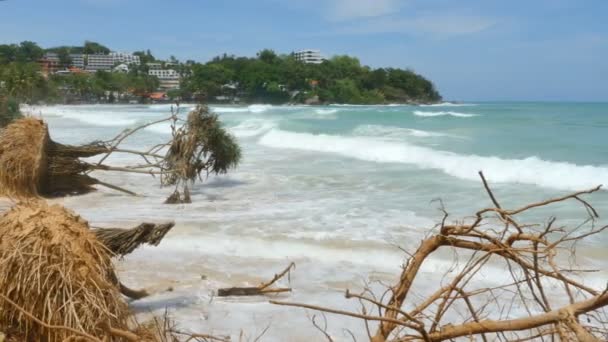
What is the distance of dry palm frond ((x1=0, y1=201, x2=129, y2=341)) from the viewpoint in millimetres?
3211

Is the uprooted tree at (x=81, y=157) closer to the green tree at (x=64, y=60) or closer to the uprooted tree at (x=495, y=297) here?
the uprooted tree at (x=495, y=297)

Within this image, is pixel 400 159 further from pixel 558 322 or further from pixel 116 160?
pixel 558 322

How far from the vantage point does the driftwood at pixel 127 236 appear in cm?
433

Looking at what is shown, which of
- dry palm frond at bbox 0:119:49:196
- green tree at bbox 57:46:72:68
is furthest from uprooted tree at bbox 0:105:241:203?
green tree at bbox 57:46:72:68

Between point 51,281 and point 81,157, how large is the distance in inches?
350

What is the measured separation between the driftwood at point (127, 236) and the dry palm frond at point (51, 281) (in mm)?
749

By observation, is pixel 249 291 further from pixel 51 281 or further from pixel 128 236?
pixel 51 281

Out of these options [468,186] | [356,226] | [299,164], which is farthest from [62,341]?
[299,164]

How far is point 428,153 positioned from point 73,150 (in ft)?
42.0

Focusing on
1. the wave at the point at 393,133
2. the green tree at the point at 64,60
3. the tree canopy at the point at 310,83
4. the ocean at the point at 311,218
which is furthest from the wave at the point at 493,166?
the green tree at the point at 64,60

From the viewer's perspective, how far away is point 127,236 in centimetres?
441

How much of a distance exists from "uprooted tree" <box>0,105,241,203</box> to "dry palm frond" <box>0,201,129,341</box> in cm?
687

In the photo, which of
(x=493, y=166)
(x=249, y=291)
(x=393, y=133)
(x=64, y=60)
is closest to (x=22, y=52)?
(x=64, y=60)

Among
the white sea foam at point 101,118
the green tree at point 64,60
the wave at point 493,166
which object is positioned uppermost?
the green tree at point 64,60
